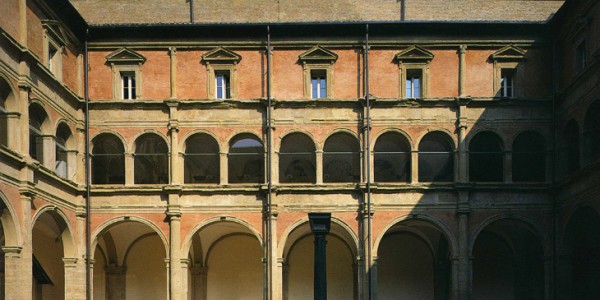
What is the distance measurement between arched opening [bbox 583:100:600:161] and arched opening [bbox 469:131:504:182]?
388 centimetres

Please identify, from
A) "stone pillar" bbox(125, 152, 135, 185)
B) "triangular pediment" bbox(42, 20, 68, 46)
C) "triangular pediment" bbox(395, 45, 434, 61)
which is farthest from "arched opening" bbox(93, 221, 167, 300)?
"triangular pediment" bbox(395, 45, 434, 61)

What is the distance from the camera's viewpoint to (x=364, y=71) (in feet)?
87.2

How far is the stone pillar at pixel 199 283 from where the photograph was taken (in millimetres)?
30031

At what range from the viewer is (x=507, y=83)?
26844mm

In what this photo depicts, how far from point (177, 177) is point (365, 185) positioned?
725cm

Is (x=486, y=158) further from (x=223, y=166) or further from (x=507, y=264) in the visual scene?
(x=223, y=166)

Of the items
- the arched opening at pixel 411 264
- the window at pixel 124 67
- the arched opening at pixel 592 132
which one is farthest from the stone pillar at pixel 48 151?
the arched opening at pixel 592 132

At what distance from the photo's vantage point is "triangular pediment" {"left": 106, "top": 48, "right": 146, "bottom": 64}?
2673 centimetres

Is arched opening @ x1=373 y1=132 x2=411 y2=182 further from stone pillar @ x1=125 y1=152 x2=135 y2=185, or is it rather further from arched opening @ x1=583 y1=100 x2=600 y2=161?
stone pillar @ x1=125 y1=152 x2=135 y2=185

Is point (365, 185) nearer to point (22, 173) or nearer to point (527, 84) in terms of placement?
point (527, 84)

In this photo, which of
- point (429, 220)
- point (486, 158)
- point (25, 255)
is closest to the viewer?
point (25, 255)

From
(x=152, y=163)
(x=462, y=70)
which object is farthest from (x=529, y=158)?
(x=152, y=163)

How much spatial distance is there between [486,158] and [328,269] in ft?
28.8

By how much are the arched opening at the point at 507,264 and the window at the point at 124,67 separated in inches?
609
